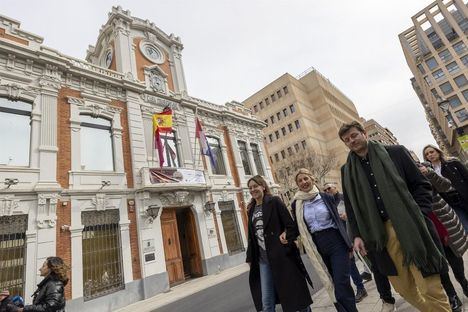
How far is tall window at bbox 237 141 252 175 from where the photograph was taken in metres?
17.2

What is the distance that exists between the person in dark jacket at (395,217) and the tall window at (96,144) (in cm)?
1023

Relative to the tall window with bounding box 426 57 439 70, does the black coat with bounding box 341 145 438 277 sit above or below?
below

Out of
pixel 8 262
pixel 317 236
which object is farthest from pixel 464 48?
pixel 8 262

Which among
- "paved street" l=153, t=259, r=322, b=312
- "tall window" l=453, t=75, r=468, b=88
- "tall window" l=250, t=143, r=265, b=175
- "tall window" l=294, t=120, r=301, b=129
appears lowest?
"paved street" l=153, t=259, r=322, b=312

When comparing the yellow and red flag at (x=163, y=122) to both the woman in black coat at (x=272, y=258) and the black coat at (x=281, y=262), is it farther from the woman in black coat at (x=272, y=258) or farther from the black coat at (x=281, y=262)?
the black coat at (x=281, y=262)

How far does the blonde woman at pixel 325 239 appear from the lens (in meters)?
2.93

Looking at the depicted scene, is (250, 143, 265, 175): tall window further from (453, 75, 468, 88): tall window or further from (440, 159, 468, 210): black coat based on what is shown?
(453, 75, 468, 88): tall window

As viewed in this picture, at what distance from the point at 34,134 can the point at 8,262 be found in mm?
4163

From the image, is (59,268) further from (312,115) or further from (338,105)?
(338,105)

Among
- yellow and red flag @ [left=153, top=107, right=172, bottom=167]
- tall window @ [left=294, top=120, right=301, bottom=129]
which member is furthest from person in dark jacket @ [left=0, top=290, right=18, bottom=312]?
tall window @ [left=294, top=120, right=301, bottom=129]

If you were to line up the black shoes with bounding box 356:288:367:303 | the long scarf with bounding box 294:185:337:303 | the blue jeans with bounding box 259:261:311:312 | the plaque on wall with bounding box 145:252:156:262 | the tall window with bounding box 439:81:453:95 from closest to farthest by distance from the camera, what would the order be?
the long scarf with bounding box 294:185:337:303, the blue jeans with bounding box 259:261:311:312, the black shoes with bounding box 356:288:367:303, the plaque on wall with bounding box 145:252:156:262, the tall window with bounding box 439:81:453:95

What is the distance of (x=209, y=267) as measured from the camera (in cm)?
1213

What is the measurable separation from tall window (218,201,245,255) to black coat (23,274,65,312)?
1101 cm

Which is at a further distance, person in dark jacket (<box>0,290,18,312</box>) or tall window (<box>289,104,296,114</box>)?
tall window (<box>289,104,296,114</box>)
